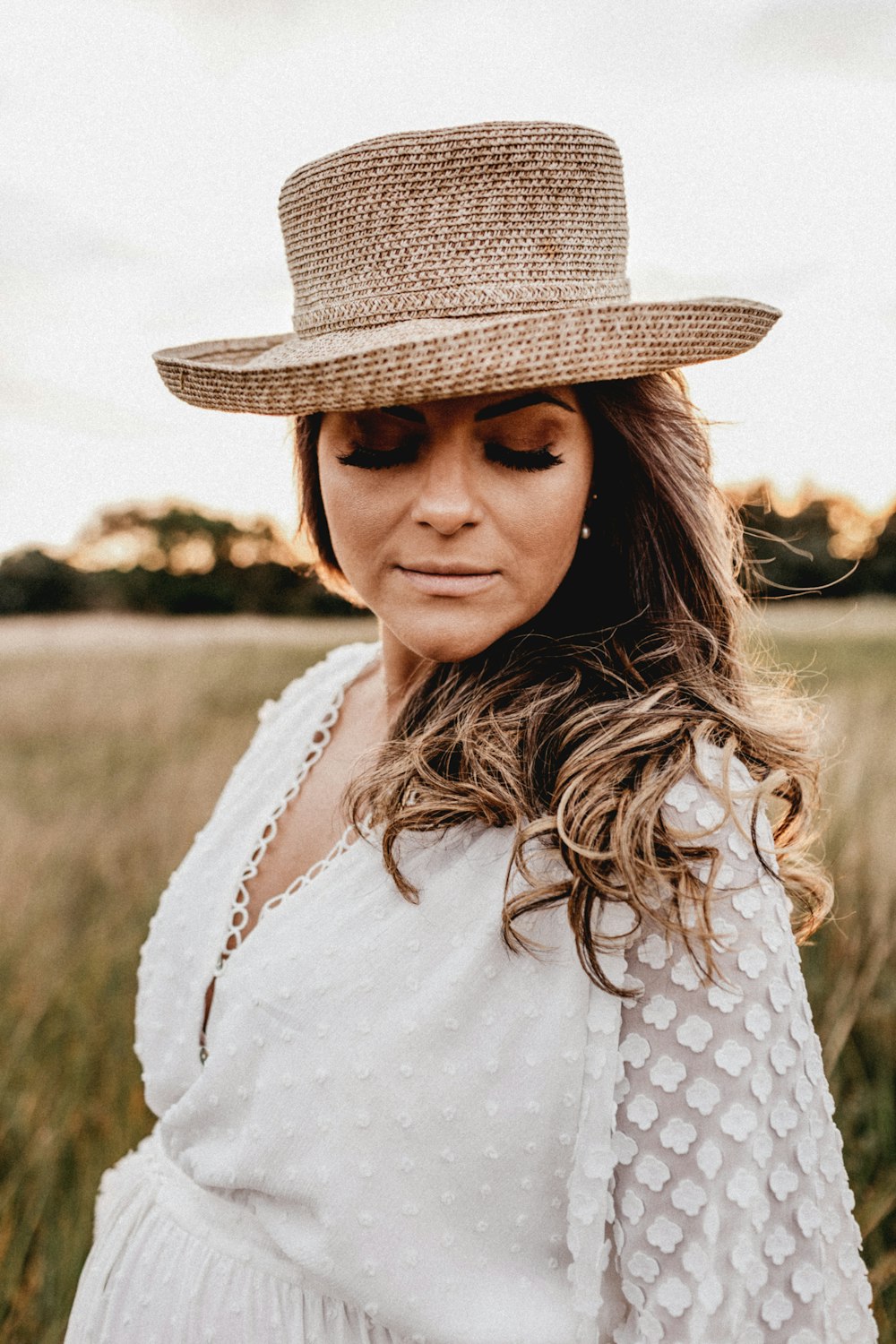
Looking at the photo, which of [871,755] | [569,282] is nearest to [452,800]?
[569,282]

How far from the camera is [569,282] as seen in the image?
46.8 inches

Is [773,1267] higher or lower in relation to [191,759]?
higher

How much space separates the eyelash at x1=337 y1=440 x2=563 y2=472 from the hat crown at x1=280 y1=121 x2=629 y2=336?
15cm

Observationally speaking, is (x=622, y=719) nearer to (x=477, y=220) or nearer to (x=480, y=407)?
(x=480, y=407)

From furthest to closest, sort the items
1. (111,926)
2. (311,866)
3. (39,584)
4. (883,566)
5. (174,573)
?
(174,573), (39,584), (883,566), (111,926), (311,866)

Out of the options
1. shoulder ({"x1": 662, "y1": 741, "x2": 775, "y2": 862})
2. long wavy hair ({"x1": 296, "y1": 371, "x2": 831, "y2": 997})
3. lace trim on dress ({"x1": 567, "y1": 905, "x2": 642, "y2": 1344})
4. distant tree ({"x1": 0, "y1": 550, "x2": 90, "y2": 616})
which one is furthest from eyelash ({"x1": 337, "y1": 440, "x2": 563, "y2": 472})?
distant tree ({"x1": 0, "y1": 550, "x2": 90, "y2": 616})

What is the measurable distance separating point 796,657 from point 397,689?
7497mm

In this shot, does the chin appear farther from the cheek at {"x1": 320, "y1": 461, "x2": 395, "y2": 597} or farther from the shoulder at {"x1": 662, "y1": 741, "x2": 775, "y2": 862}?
the shoulder at {"x1": 662, "y1": 741, "x2": 775, "y2": 862}

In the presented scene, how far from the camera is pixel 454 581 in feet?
3.86

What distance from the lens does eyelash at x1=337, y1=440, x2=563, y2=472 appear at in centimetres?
117

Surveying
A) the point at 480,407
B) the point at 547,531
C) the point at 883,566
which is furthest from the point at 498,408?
the point at 883,566

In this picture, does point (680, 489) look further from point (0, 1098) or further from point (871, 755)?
point (871, 755)

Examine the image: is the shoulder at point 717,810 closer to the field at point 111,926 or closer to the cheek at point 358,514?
the cheek at point 358,514

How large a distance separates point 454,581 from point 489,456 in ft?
0.48
